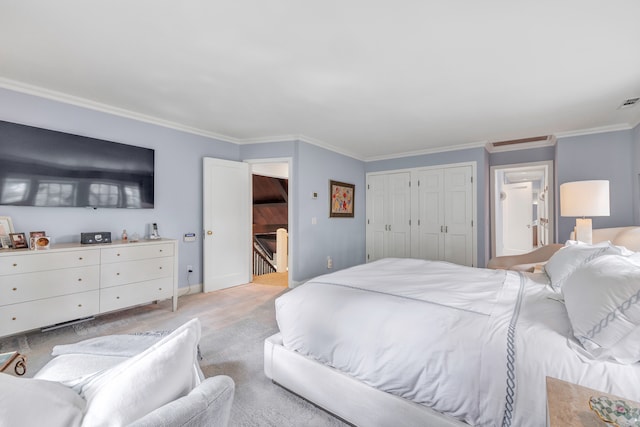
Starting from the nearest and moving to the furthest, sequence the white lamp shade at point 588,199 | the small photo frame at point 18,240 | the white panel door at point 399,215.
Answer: the small photo frame at point 18,240 < the white lamp shade at point 588,199 < the white panel door at point 399,215

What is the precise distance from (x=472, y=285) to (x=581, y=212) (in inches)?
74.5

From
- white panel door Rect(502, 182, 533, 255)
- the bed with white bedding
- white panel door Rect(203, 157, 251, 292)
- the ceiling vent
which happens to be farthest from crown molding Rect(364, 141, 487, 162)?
white panel door Rect(502, 182, 533, 255)

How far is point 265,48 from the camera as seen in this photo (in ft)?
6.88

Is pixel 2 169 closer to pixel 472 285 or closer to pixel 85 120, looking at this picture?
pixel 85 120

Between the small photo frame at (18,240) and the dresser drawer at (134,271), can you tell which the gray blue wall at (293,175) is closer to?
the small photo frame at (18,240)

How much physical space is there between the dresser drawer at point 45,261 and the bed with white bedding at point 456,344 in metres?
2.05

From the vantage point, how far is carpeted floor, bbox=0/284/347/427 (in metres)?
1.65

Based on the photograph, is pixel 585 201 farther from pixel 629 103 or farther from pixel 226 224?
→ pixel 226 224

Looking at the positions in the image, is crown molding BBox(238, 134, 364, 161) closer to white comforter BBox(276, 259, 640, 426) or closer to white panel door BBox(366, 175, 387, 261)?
white panel door BBox(366, 175, 387, 261)

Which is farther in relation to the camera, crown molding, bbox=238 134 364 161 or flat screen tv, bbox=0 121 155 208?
crown molding, bbox=238 134 364 161

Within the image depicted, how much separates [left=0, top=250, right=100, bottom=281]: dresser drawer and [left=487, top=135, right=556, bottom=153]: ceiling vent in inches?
223

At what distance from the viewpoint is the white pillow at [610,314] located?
3.45 feet

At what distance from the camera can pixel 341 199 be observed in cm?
532

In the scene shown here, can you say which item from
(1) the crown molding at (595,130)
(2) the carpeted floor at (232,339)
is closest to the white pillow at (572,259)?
(2) the carpeted floor at (232,339)
